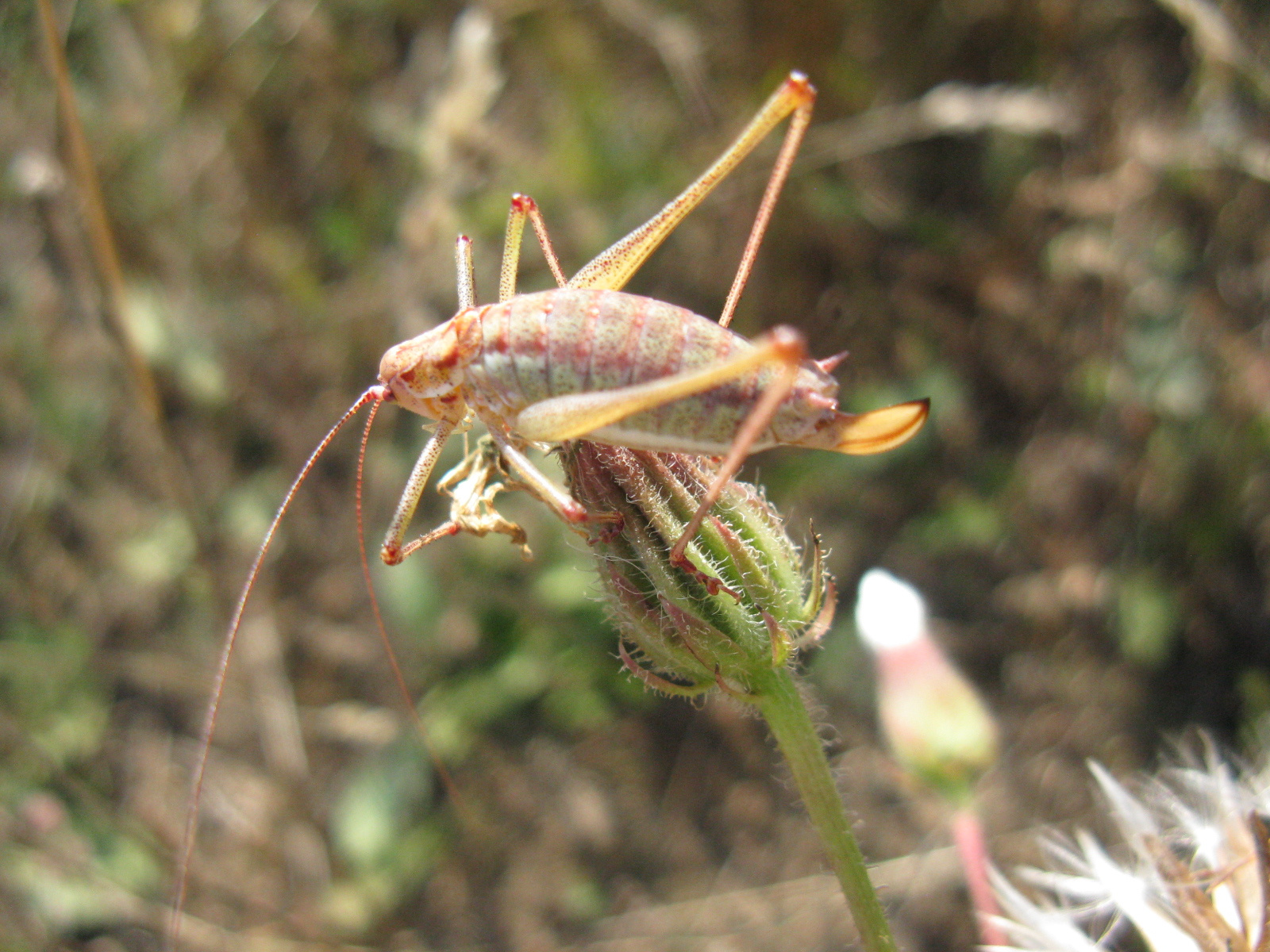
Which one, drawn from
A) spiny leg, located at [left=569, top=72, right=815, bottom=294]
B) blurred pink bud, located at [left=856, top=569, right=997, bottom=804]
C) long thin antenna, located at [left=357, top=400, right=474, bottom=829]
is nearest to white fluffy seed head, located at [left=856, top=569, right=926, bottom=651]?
blurred pink bud, located at [left=856, top=569, right=997, bottom=804]

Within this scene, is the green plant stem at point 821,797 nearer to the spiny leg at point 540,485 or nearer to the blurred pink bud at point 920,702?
the spiny leg at point 540,485

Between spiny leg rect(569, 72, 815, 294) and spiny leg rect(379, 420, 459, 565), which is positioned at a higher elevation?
spiny leg rect(569, 72, 815, 294)

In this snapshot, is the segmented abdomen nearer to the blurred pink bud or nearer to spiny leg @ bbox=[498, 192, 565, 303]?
spiny leg @ bbox=[498, 192, 565, 303]

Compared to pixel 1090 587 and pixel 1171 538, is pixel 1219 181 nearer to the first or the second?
pixel 1171 538

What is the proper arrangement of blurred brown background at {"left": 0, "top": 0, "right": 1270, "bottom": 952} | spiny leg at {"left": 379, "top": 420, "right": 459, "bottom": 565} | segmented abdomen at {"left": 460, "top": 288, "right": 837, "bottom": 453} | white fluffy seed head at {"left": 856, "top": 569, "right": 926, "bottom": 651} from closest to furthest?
segmented abdomen at {"left": 460, "top": 288, "right": 837, "bottom": 453} → spiny leg at {"left": 379, "top": 420, "right": 459, "bottom": 565} → white fluffy seed head at {"left": 856, "top": 569, "right": 926, "bottom": 651} → blurred brown background at {"left": 0, "top": 0, "right": 1270, "bottom": 952}

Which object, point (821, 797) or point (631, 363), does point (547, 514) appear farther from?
point (821, 797)

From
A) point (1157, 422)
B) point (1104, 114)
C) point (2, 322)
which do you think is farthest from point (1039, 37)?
point (2, 322)

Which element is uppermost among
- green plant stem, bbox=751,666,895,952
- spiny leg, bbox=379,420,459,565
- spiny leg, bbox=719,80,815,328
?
spiny leg, bbox=719,80,815,328
